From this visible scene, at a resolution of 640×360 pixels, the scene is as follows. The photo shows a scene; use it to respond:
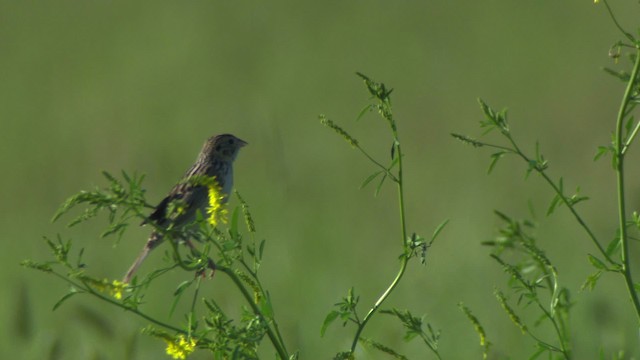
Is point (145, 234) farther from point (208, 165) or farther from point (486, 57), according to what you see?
point (486, 57)

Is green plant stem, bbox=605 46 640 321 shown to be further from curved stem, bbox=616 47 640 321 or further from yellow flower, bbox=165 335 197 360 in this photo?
yellow flower, bbox=165 335 197 360

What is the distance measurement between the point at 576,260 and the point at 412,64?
8957 millimetres

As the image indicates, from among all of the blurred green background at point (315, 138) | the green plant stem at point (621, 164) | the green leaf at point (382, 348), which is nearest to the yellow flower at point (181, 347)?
the green leaf at point (382, 348)

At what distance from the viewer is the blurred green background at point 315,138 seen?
7883 mm

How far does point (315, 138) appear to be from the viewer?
14.5 metres

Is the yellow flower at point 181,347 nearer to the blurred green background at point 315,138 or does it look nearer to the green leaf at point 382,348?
the green leaf at point 382,348

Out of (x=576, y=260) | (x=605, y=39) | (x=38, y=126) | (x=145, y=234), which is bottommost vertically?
(x=576, y=260)

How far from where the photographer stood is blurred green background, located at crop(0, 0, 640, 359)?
7.88 m

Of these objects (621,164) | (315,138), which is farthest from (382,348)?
(315,138)

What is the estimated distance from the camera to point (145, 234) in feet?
36.8

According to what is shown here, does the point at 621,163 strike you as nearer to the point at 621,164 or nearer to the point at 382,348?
the point at 621,164

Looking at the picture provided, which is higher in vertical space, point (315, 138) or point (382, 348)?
point (315, 138)

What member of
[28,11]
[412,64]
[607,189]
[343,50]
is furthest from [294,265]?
[28,11]

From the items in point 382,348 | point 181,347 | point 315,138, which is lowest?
point 181,347
